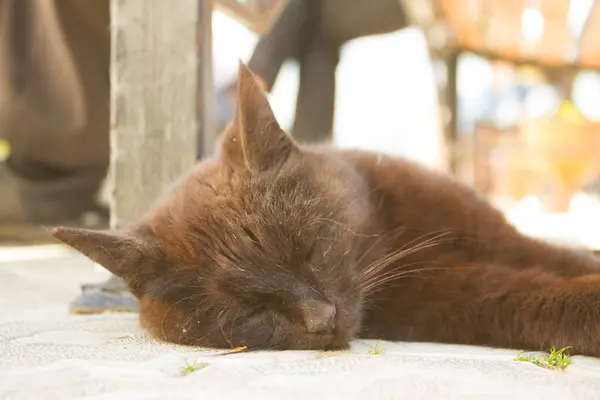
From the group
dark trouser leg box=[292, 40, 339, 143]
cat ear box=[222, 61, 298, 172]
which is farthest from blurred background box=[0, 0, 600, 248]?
cat ear box=[222, 61, 298, 172]

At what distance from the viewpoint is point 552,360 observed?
31.5 inches

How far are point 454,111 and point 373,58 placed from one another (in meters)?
0.67

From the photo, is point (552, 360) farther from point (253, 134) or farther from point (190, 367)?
point (253, 134)

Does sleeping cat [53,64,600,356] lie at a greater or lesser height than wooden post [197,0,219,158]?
lesser

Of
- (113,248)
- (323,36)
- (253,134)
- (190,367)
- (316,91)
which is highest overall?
(323,36)

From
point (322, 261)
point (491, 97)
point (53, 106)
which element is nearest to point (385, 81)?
point (491, 97)

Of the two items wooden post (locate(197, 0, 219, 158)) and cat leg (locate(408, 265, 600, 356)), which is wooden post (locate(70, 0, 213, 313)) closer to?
wooden post (locate(197, 0, 219, 158))

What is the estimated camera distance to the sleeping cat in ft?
3.02

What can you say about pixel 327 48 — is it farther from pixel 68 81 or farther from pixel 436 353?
pixel 436 353

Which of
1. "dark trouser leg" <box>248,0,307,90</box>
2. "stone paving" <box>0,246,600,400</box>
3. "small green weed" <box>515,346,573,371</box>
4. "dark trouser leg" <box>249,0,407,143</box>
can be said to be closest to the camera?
"stone paving" <box>0,246,600,400</box>

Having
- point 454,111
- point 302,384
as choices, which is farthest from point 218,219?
point 454,111

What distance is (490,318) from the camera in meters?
1.00

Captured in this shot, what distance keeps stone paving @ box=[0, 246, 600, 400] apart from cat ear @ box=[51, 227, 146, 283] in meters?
0.13

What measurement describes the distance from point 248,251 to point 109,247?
237mm
